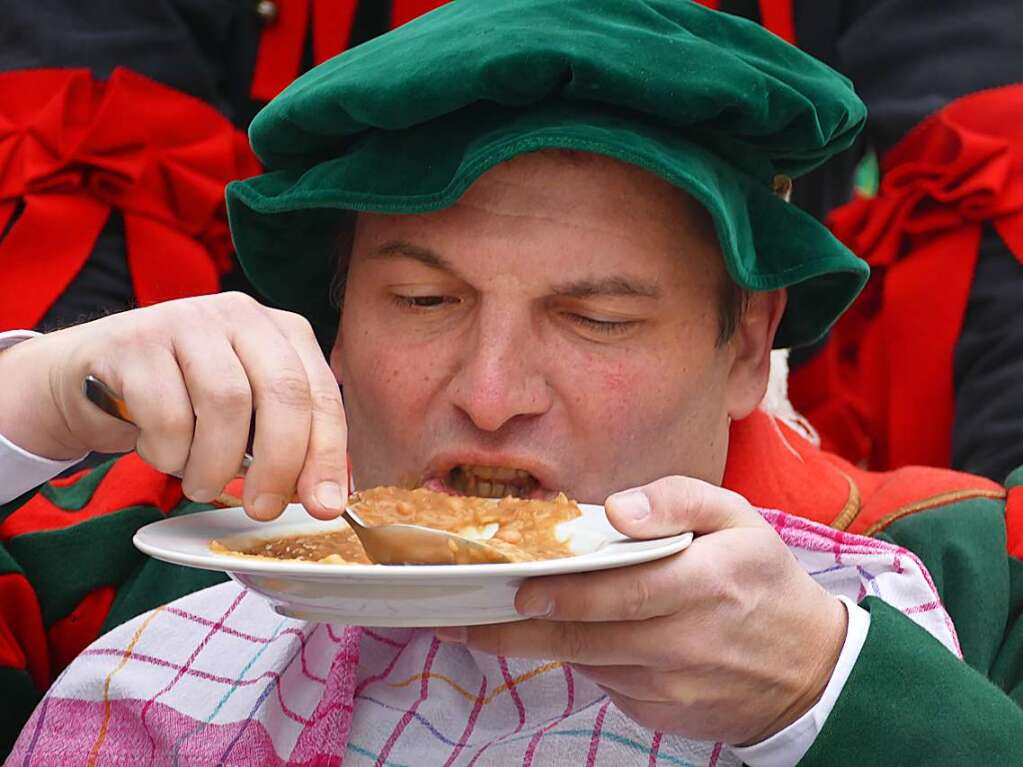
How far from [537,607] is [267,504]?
29 centimetres

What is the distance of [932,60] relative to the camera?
9.15ft

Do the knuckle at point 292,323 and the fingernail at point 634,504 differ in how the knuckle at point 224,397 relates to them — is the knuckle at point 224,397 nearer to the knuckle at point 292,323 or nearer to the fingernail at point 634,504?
the knuckle at point 292,323

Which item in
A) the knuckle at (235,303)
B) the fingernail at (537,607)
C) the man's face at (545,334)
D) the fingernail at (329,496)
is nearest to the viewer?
the fingernail at (537,607)

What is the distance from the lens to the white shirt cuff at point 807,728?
1.36 m

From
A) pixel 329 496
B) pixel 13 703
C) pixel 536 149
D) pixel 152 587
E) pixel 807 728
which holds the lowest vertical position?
pixel 13 703

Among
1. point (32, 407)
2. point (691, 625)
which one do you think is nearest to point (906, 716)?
point (691, 625)

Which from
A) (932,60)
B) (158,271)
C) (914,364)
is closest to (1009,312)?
(914,364)

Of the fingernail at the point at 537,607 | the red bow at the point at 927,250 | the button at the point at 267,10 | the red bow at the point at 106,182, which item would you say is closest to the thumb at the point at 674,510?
the fingernail at the point at 537,607

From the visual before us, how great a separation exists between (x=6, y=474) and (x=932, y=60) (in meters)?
2.03

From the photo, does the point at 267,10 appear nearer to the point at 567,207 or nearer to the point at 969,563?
the point at 567,207

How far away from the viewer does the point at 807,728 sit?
4.48 feet

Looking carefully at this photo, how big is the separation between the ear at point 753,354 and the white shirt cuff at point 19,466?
0.86 m

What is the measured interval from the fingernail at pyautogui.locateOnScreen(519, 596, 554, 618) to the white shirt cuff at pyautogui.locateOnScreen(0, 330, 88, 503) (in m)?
0.64

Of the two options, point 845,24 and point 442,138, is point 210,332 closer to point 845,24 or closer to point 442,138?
point 442,138
